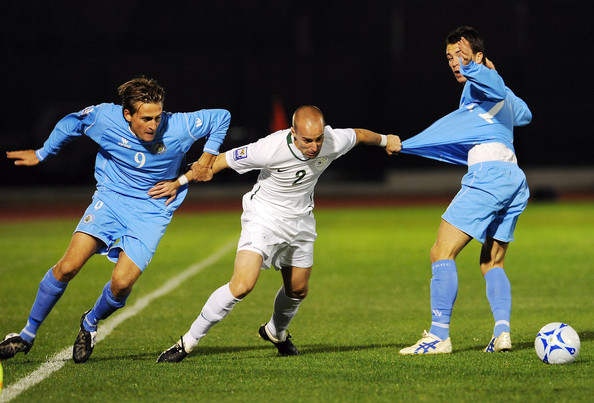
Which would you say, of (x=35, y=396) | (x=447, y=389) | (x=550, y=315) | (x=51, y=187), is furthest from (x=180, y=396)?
(x=51, y=187)

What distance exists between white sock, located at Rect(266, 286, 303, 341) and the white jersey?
0.62m

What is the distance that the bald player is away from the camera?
18.0 ft

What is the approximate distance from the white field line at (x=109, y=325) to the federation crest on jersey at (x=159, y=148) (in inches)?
58.7

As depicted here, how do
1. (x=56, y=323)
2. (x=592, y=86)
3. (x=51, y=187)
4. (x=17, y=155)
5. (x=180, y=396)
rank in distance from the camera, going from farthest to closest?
(x=592, y=86) < (x=51, y=187) < (x=56, y=323) < (x=17, y=155) < (x=180, y=396)

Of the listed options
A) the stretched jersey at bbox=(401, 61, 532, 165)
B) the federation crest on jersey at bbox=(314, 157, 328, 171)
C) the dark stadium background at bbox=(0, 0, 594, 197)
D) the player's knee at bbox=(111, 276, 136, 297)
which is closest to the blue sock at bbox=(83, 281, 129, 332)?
the player's knee at bbox=(111, 276, 136, 297)

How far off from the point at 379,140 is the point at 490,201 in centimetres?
89

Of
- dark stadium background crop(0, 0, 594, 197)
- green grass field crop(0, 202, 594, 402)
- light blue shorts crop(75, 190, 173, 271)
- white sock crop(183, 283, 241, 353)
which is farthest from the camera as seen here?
dark stadium background crop(0, 0, 594, 197)

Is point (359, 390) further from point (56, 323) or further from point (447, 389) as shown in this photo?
point (56, 323)

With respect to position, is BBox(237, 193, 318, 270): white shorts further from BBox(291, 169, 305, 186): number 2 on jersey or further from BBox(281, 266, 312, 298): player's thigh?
BBox(291, 169, 305, 186): number 2 on jersey

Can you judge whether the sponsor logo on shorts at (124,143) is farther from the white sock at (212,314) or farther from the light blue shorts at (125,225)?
the white sock at (212,314)

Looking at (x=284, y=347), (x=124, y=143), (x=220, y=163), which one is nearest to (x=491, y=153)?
(x=220, y=163)

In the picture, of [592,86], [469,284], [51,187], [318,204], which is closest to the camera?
[469,284]

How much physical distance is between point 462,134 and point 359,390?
6.97 feet

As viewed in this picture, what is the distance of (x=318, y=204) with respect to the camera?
2275 centimetres
